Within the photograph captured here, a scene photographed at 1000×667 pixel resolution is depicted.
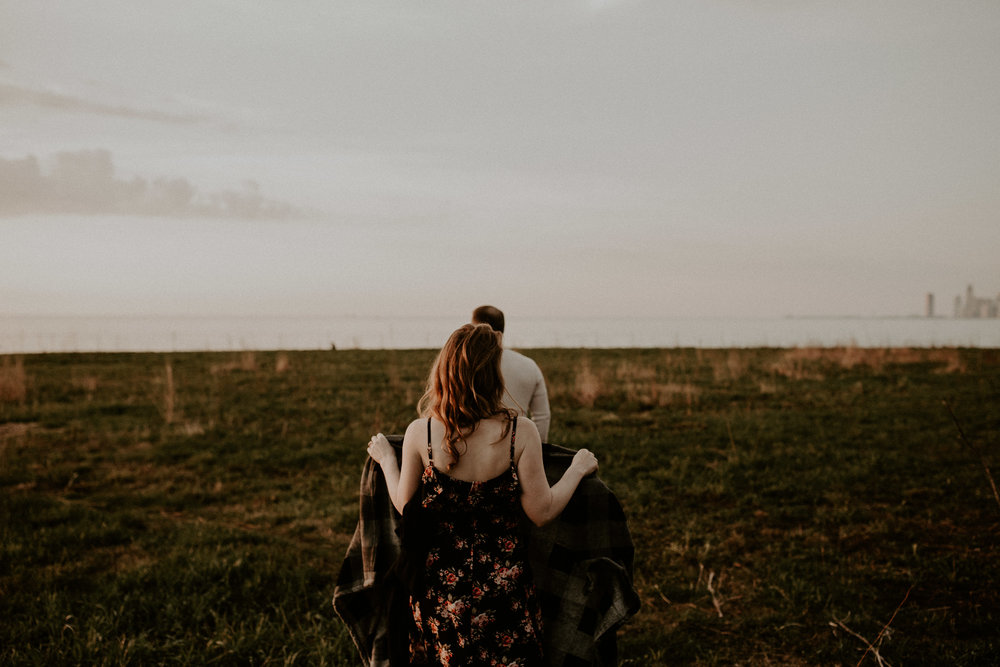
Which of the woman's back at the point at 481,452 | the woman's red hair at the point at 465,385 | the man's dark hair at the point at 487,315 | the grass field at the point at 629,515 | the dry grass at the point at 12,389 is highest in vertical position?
the man's dark hair at the point at 487,315

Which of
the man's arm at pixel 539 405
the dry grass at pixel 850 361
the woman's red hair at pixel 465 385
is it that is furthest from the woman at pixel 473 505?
the dry grass at pixel 850 361

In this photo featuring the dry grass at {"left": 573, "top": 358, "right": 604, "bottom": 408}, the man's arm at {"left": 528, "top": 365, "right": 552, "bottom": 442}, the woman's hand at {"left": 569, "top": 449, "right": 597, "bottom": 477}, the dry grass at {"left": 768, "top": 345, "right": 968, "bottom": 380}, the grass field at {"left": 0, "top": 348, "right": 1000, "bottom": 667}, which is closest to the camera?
the woman's hand at {"left": 569, "top": 449, "right": 597, "bottom": 477}

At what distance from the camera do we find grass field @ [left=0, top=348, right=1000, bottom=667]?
424cm

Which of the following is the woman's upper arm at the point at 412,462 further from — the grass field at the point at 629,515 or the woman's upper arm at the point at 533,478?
the grass field at the point at 629,515

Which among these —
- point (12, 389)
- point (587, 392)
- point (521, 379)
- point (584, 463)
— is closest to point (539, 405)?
point (521, 379)

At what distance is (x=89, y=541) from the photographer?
229 inches

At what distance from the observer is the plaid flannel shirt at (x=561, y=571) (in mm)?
2619

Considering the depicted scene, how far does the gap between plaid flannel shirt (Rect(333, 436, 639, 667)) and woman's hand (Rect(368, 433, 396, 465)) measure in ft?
0.44

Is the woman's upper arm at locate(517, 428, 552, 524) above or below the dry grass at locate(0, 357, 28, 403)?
above

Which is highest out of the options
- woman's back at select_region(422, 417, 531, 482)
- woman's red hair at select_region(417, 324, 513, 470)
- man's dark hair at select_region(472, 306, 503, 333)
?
man's dark hair at select_region(472, 306, 503, 333)

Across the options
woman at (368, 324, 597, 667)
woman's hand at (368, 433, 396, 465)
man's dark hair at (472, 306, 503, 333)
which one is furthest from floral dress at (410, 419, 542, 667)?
man's dark hair at (472, 306, 503, 333)

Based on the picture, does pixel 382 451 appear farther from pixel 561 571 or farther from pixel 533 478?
pixel 561 571

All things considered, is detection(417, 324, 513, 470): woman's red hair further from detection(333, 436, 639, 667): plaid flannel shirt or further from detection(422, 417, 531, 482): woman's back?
detection(333, 436, 639, 667): plaid flannel shirt

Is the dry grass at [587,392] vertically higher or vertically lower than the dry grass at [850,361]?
lower
